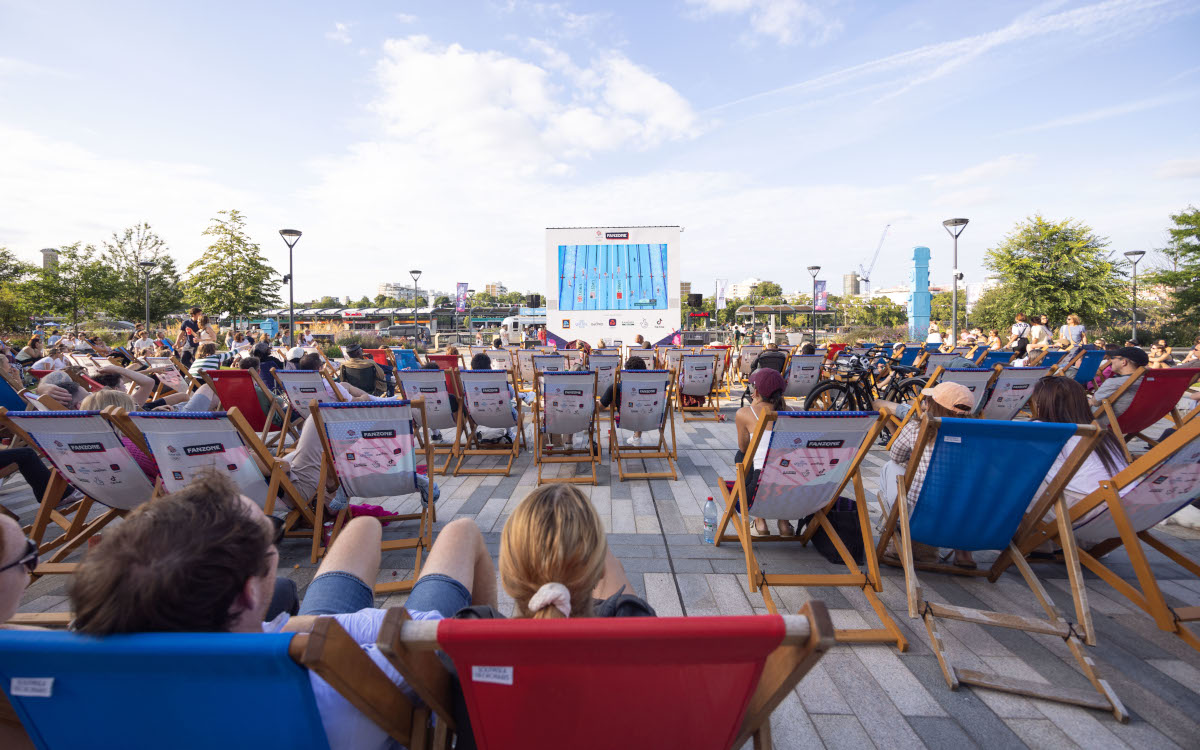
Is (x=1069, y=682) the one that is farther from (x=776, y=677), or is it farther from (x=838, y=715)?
(x=776, y=677)

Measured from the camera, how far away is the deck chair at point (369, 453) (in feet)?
9.04

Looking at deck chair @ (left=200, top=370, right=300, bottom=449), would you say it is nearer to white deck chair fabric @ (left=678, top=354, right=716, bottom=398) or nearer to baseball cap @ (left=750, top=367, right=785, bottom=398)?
baseball cap @ (left=750, top=367, right=785, bottom=398)

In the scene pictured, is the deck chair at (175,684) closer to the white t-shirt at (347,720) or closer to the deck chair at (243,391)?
the white t-shirt at (347,720)

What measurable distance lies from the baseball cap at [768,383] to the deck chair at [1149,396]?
9.66ft

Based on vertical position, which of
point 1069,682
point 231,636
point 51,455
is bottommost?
point 1069,682

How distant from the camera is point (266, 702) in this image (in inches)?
31.9

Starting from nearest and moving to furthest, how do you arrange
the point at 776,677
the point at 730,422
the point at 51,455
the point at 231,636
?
1. the point at 231,636
2. the point at 776,677
3. the point at 51,455
4. the point at 730,422

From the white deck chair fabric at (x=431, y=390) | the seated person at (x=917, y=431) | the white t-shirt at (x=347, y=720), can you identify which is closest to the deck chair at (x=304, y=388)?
the white deck chair fabric at (x=431, y=390)

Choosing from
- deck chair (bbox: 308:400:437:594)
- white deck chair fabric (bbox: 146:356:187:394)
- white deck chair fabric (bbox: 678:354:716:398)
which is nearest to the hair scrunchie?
deck chair (bbox: 308:400:437:594)

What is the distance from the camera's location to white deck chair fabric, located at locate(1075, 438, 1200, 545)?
6.84ft

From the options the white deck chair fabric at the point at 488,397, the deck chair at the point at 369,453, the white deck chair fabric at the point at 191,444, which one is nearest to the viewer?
the white deck chair fabric at the point at 191,444

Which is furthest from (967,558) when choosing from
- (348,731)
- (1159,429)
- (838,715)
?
(1159,429)

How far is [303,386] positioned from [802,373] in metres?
5.86

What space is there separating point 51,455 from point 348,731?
2994 millimetres
